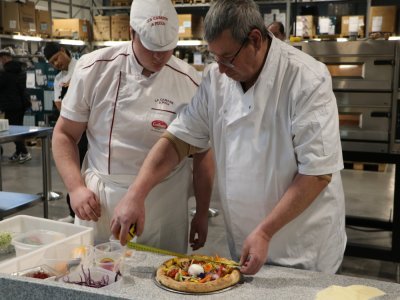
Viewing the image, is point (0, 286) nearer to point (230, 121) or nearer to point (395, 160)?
point (230, 121)

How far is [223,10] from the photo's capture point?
4.00ft

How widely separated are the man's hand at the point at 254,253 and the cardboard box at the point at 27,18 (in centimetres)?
789

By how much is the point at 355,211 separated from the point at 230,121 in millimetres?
3689

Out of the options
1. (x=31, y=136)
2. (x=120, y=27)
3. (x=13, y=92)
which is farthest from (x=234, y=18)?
(x=120, y=27)

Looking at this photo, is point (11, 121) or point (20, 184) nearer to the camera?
point (20, 184)

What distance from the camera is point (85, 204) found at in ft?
5.06

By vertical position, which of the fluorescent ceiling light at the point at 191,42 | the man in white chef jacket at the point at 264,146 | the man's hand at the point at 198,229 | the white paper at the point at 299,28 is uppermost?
the white paper at the point at 299,28

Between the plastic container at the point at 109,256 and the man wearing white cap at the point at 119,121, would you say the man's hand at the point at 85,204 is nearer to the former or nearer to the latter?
the man wearing white cap at the point at 119,121

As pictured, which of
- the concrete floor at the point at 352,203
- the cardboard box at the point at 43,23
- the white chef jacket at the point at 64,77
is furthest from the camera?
the cardboard box at the point at 43,23

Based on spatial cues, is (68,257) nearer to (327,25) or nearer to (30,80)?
(327,25)

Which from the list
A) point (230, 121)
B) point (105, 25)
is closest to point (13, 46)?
point (105, 25)

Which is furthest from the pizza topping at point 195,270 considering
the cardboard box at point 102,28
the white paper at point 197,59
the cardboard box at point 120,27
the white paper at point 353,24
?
the cardboard box at point 102,28

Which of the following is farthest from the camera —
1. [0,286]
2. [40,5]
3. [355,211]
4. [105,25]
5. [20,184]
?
[40,5]

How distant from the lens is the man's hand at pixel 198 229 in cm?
176
